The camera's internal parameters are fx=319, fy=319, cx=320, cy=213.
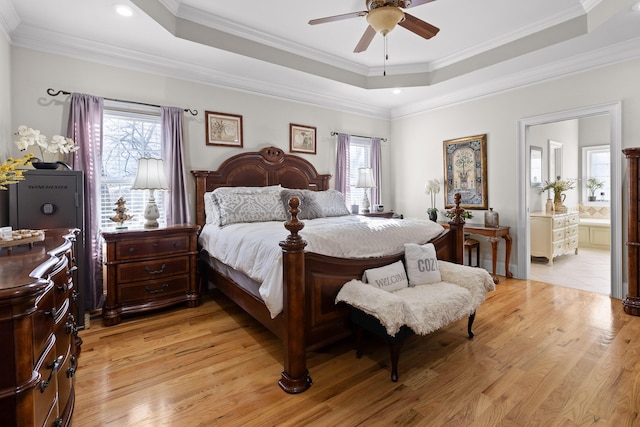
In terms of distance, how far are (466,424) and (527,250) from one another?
3381mm

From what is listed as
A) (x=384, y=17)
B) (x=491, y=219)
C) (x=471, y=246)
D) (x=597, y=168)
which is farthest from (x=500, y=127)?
(x=597, y=168)

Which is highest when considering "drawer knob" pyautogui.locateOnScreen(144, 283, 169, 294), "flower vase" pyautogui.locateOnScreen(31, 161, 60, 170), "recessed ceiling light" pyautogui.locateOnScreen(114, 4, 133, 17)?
"recessed ceiling light" pyautogui.locateOnScreen(114, 4, 133, 17)

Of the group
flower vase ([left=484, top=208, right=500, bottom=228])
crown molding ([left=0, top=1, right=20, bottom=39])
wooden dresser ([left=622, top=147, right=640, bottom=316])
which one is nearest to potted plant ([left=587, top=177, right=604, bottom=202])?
flower vase ([left=484, top=208, right=500, bottom=228])

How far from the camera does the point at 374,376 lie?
2.10 metres

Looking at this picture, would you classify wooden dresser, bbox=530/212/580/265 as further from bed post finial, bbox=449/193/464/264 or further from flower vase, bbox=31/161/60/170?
flower vase, bbox=31/161/60/170

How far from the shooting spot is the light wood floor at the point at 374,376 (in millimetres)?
1737

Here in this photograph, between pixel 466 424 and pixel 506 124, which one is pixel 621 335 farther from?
pixel 506 124

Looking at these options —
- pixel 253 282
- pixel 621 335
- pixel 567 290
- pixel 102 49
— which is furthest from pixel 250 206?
pixel 567 290

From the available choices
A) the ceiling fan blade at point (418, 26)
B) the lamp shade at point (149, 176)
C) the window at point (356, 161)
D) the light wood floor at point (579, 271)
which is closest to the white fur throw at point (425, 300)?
the ceiling fan blade at point (418, 26)

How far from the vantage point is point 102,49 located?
3.25m

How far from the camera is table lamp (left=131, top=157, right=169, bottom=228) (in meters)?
3.23

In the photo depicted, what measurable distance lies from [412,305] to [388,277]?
0.41 m

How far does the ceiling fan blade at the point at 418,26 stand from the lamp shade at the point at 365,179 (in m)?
Result: 2.47

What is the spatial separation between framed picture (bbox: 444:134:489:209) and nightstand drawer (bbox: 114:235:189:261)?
3973 mm
